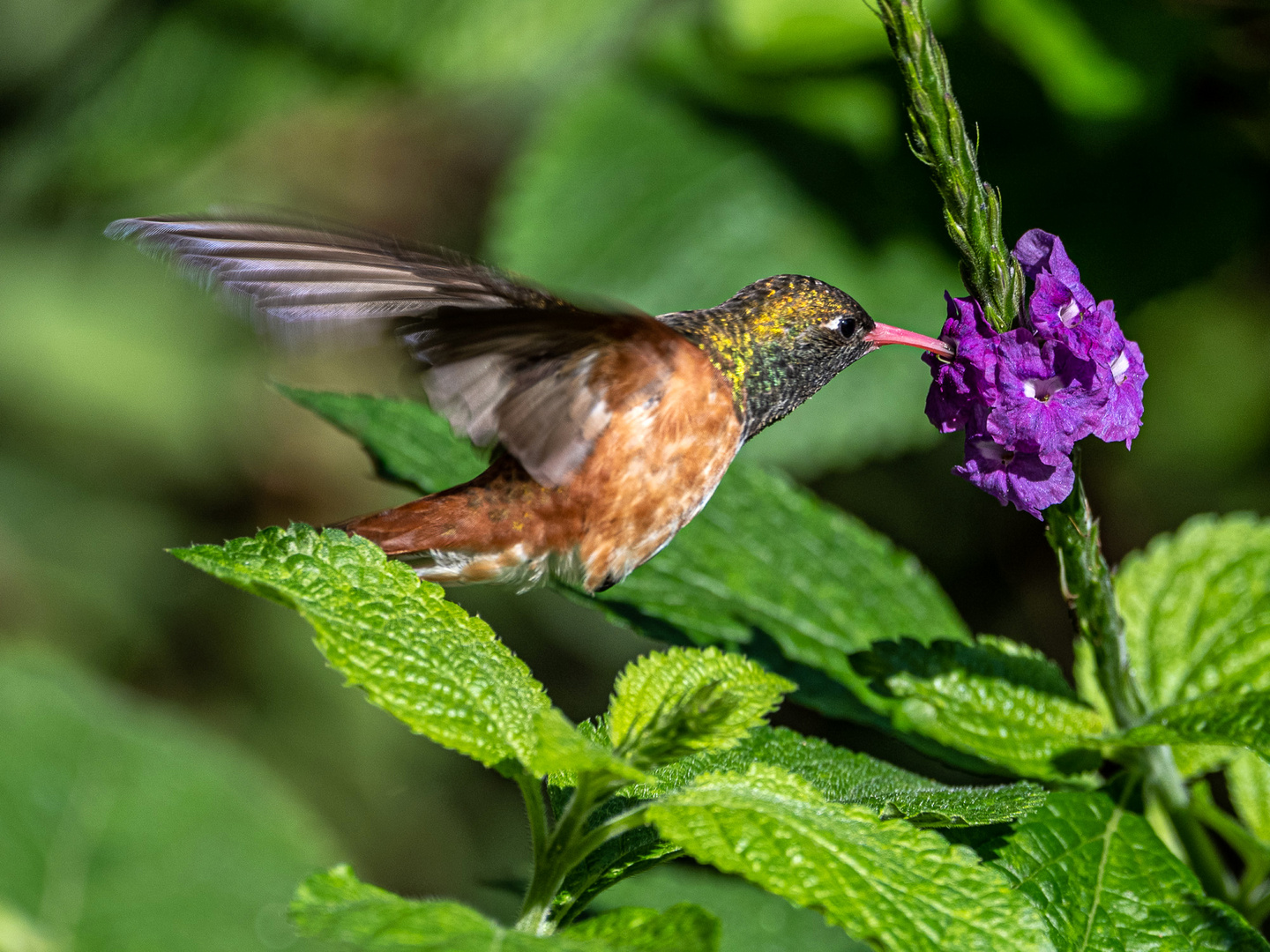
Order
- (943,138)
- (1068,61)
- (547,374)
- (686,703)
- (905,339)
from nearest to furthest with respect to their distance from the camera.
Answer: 1. (686,703)
2. (943,138)
3. (547,374)
4. (905,339)
5. (1068,61)

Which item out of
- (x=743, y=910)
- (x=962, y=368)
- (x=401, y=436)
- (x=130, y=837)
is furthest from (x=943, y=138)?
(x=743, y=910)

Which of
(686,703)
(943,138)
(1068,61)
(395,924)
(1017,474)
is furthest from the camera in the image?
(1068,61)

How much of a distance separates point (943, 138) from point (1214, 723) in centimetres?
66

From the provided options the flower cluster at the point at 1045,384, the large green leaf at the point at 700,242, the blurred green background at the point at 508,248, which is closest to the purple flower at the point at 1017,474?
the flower cluster at the point at 1045,384

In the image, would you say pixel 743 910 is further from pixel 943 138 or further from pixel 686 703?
pixel 943 138

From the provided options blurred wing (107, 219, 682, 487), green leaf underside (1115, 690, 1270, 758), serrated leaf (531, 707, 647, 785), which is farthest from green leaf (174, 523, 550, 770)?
green leaf underside (1115, 690, 1270, 758)

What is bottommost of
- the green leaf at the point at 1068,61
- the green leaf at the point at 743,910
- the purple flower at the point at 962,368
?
the green leaf at the point at 743,910

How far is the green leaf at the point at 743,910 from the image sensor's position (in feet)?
6.24

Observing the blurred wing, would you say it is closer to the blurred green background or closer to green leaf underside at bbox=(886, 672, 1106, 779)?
green leaf underside at bbox=(886, 672, 1106, 779)

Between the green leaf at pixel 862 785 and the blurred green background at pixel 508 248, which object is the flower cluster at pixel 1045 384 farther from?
the blurred green background at pixel 508 248

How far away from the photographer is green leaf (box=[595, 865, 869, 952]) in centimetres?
190

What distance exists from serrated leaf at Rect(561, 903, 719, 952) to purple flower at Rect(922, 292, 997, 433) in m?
0.61

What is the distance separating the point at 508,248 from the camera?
2.72 m

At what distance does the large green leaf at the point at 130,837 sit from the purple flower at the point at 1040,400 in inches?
35.6
